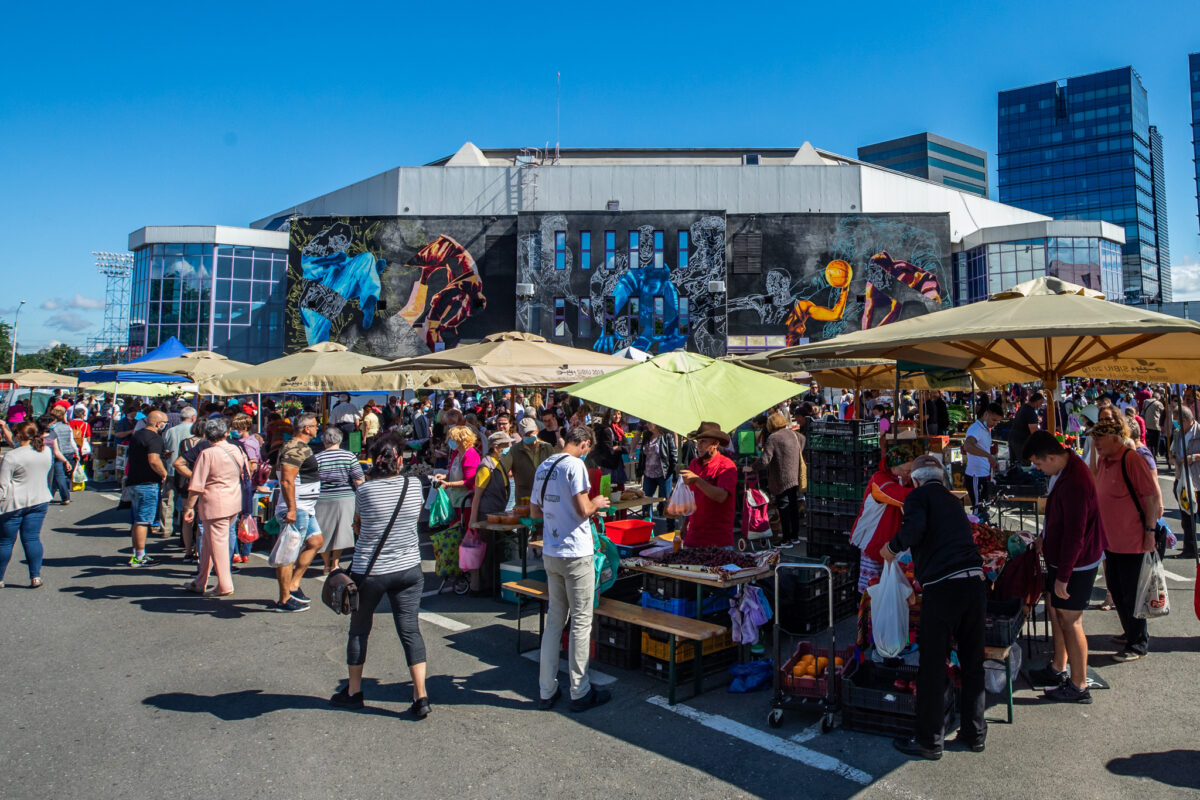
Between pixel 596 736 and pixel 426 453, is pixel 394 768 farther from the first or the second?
pixel 426 453

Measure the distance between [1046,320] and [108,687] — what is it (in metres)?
7.02

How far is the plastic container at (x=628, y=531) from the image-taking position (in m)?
7.11

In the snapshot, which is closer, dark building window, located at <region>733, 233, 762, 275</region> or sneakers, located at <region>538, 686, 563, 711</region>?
sneakers, located at <region>538, 686, 563, 711</region>

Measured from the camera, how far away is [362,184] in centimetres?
4916

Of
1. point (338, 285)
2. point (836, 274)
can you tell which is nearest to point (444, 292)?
point (338, 285)

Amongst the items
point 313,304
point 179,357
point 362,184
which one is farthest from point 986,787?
point 362,184

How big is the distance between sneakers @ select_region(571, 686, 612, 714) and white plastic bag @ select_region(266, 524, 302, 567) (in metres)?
3.69

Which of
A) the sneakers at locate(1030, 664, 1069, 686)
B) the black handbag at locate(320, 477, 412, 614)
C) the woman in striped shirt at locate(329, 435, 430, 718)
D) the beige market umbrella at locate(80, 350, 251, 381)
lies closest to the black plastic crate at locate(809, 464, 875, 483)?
the sneakers at locate(1030, 664, 1069, 686)

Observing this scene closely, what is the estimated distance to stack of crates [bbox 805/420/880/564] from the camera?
28.0 ft

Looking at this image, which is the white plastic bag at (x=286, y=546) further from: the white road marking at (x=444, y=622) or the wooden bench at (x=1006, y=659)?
the wooden bench at (x=1006, y=659)

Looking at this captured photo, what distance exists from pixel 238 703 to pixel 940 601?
4670 millimetres

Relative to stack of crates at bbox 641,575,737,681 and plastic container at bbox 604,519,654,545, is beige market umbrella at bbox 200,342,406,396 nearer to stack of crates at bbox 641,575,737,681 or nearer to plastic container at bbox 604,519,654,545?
plastic container at bbox 604,519,654,545

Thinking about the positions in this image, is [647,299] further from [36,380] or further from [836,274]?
Result: [36,380]

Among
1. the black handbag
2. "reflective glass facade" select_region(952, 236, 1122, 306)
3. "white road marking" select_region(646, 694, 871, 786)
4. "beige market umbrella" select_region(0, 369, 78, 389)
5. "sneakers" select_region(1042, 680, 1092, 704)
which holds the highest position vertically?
"reflective glass facade" select_region(952, 236, 1122, 306)
